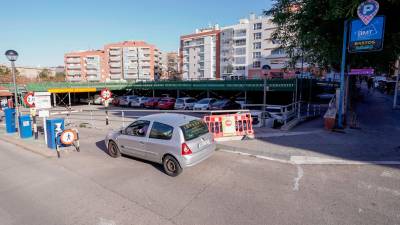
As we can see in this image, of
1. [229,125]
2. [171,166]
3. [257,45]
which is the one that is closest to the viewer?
[171,166]

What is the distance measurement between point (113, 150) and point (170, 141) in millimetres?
3060

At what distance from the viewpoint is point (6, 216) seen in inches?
191

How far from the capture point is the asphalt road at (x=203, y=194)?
15.1ft

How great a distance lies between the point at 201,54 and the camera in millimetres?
81125

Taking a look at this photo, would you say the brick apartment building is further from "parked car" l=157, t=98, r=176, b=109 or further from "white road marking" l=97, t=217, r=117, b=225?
"white road marking" l=97, t=217, r=117, b=225

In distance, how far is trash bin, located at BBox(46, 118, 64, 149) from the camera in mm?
9789

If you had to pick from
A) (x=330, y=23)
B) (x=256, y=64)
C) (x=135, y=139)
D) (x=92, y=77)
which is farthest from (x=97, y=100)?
(x=92, y=77)

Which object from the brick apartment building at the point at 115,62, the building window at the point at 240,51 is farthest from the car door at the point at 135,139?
the brick apartment building at the point at 115,62

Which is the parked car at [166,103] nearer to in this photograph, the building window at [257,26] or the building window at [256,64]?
the building window at [256,64]

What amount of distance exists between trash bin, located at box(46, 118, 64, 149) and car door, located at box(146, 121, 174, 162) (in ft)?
16.9

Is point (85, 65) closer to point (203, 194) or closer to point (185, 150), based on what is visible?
point (185, 150)

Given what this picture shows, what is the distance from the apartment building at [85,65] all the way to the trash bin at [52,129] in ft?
324

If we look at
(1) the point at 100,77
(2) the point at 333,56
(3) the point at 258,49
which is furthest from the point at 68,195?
(1) the point at 100,77

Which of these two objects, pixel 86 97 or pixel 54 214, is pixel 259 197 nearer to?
pixel 54 214
